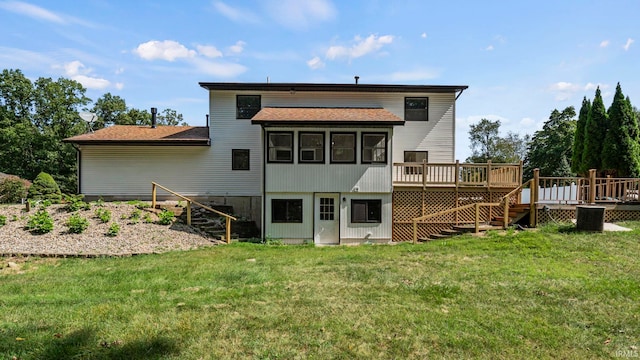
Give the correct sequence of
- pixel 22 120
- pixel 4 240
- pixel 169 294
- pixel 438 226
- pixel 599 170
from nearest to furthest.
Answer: pixel 169 294 < pixel 4 240 < pixel 438 226 < pixel 599 170 < pixel 22 120

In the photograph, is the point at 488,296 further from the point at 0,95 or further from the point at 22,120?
the point at 0,95

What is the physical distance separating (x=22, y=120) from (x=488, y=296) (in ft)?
168

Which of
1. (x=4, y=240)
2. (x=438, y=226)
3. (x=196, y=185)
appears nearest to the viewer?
(x=4, y=240)

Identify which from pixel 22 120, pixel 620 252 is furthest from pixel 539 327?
pixel 22 120

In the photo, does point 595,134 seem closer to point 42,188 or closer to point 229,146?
point 229,146

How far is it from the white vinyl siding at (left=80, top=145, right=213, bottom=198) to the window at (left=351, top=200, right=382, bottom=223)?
760cm

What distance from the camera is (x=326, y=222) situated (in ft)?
44.6

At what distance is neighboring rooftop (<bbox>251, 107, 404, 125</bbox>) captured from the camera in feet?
43.0

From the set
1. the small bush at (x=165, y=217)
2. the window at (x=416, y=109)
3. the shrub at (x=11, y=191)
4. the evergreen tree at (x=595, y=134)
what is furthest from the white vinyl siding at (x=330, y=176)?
the shrub at (x=11, y=191)

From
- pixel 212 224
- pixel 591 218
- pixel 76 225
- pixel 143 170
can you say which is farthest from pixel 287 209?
pixel 591 218

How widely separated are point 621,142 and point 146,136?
26.3 metres

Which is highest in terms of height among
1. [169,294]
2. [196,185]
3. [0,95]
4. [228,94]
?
[0,95]

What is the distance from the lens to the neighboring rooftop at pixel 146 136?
1555 centimetres

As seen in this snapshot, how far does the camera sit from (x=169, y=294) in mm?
6168
